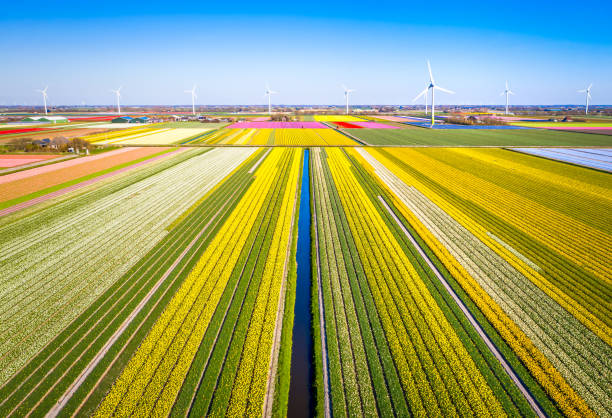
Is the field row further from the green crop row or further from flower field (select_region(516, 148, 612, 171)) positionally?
flower field (select_region(516, 148, 612, 171))

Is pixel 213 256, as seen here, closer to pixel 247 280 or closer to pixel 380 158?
pixel 247 280

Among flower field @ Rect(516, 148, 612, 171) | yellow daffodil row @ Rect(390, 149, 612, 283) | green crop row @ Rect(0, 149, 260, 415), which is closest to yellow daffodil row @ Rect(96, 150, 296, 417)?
green crop row @ Rect(0, 149, 260, 415)

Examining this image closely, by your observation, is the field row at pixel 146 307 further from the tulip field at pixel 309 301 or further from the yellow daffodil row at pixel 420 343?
the yellow daffodil row at pixel 420 343

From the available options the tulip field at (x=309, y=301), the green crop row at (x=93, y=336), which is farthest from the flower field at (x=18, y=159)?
the green crop row at (x=93, y=336)

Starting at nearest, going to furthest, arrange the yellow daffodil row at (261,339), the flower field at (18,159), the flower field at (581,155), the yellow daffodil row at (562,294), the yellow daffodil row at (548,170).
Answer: the yellow daffodil row at (261,339)
the yellow daffodil row at (562,294)
the yellow daffodil row at (548,170)
the flower field at (18,159)
the flower field at (581,155)

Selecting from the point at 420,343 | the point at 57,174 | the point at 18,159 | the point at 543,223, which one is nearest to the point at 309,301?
the point at 420,343

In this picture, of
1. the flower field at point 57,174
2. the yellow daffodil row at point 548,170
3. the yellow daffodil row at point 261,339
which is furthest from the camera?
the yellow daffodil row at point 548,170

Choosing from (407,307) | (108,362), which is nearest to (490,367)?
(407,307)
